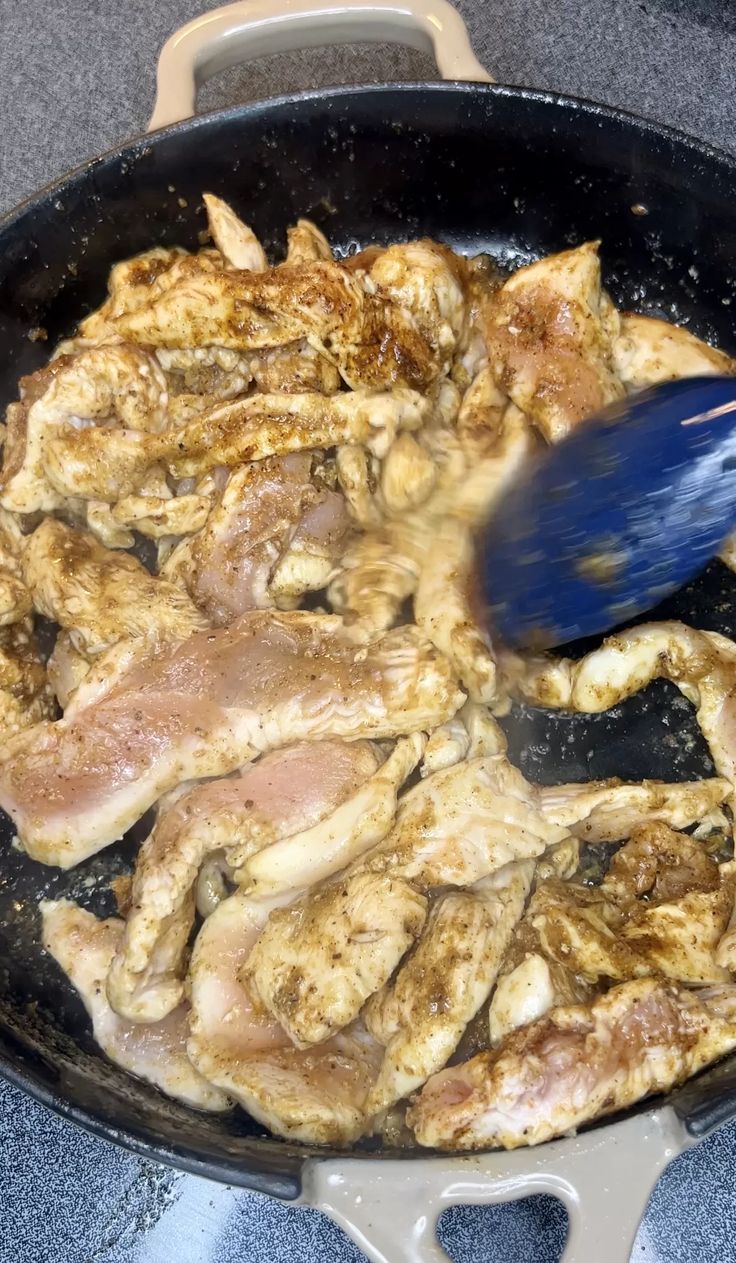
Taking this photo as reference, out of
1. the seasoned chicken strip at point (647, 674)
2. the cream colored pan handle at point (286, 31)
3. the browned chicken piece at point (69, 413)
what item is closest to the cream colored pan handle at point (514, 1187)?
the seasoned chicken strip at point (647, 674)

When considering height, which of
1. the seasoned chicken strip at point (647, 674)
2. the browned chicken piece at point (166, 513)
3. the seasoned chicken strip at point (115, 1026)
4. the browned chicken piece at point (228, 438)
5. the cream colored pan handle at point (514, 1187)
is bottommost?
the seasoned chicken strip at point (115, 1026)

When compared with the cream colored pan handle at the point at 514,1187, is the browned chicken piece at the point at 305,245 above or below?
above

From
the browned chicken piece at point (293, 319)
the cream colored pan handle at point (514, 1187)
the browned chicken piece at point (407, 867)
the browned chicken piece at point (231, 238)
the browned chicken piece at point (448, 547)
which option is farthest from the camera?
the browned chicken piece at point (231, 238)

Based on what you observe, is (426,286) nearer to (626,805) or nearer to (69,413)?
(69,413)

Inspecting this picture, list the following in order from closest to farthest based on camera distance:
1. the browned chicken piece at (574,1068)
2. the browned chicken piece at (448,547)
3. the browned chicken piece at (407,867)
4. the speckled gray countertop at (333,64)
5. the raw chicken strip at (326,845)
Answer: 1. the browned chicken piece at (574,1068)
2. the browned chicken piece at (407,867)
3. the raw chicken strip at (326,845)
4. the browned chicken piece at (448,547)
5. the speckled gray countertop at (333,64)

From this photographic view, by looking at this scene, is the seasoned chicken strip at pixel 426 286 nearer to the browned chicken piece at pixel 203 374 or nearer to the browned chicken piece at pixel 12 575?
the browned chicken piece at pixel 203 374

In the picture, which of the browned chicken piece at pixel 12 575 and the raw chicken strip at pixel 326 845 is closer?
the raw chicken strip at pixel 326 845

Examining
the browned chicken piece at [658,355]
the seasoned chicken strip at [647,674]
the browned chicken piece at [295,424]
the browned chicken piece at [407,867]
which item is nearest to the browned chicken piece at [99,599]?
the browned chicken piece at [295,424]

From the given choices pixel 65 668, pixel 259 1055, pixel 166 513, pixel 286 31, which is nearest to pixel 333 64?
pixel 286 31
